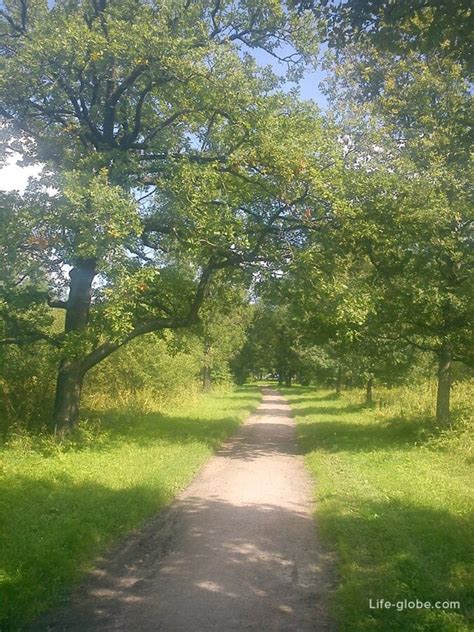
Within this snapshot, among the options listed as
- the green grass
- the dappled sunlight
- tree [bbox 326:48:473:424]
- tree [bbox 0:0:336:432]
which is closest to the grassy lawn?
the dappled sunlight

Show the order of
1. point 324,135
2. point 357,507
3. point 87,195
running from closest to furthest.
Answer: point 357,507
point 87,195
point 324,135

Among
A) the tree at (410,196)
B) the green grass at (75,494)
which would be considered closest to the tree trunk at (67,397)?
the green grass at (75,494)

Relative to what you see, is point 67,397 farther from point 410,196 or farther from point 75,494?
point 410,196

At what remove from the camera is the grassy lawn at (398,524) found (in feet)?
16.4

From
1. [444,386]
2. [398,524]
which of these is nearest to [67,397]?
[398,524]

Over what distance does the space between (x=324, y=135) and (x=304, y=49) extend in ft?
8.32

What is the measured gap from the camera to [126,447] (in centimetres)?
1293

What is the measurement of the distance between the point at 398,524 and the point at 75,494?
15.6ft

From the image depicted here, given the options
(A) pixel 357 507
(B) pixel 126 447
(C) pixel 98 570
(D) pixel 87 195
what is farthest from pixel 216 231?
(C) pixel 98 570

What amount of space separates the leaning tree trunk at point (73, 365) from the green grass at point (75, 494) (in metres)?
0.66

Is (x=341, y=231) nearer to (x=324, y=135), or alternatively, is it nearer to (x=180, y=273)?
(x=324, y=135)

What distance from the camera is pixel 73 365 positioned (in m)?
14.1

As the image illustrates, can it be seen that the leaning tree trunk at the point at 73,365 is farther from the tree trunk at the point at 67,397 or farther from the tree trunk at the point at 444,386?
the tree trunk at the point at 444,386

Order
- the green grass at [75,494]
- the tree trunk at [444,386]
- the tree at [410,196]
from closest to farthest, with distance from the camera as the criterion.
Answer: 1. the green grass at [75,494]
2. the tree at [410,196]
3. the tree trunk at [444,386]
